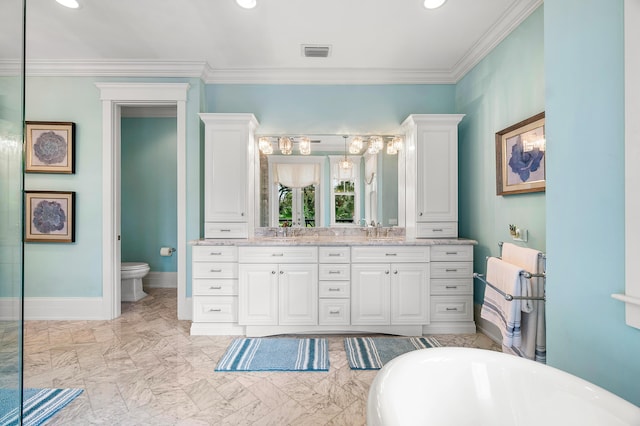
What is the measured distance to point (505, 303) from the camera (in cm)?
193

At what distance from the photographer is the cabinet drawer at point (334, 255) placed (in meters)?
2.79

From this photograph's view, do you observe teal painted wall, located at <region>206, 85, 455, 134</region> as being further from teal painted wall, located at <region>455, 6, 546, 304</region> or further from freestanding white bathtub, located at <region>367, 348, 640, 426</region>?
freestanding white bathtub, located at <region>367, 348, 640, 426</region>

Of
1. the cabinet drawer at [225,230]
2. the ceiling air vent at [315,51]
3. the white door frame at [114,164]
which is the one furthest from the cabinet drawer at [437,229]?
the white door frame at [114,164]

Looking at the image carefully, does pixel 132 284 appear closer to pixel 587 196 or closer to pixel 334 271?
pixel 334 271

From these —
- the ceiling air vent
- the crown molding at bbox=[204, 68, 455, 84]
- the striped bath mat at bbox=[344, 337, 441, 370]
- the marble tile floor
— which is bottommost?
the marble tile floor

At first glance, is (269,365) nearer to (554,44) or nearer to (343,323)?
(343,323)

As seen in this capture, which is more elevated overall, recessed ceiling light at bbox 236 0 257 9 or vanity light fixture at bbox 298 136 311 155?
recessed ceiling light at bbox 236 0 257 9

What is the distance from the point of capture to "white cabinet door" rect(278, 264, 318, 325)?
2.77 m

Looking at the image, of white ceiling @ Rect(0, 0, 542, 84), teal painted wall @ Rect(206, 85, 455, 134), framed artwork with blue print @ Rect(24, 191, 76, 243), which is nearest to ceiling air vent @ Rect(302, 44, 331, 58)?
white ceiling @ Rect(0, 0, 542, 84)

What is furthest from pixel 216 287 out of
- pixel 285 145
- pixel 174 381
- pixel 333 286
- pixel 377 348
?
pixel 285 145

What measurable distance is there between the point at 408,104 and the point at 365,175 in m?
0.91

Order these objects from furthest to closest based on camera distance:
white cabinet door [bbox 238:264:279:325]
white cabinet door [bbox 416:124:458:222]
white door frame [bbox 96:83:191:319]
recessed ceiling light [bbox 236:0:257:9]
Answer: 1. white door frame [bbox 96:83:191:319]
2. white cabinet door [bbox 416:124:458:222]
3. white cabinet door [bbox 238:264:279:325]
4. recessed ceiling light [bbox 236:0:257:9]

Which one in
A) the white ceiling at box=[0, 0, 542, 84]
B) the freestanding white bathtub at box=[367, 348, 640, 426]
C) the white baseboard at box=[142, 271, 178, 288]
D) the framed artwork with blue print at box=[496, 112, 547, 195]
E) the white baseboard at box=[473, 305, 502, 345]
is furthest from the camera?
the white baseboard at box=[142, 271, 178, 288]

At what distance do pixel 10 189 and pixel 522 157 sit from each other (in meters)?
2.98
